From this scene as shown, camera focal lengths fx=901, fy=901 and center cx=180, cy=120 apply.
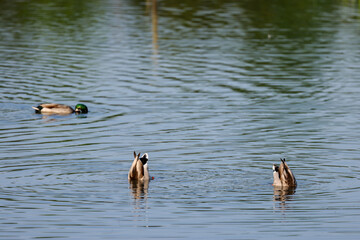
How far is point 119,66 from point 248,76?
211 inches

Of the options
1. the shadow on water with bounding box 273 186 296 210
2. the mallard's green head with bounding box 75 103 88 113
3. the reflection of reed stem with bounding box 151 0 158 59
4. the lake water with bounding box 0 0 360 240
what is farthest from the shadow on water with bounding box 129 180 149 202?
the reflection of reed stem with bounding box 151 0 158 59

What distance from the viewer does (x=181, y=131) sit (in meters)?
22.7

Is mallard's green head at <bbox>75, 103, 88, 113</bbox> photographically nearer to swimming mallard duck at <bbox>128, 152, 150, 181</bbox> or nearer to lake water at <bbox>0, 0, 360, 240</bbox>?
lake water at <bbox>0, 0, 360, 240</bbox>

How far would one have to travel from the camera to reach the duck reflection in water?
652 inches

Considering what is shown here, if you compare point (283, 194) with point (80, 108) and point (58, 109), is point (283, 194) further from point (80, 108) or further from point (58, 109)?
point (58, 109)

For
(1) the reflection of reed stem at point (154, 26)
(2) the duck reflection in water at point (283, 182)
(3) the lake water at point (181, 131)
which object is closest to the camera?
(3) the lake water at point (181, 131)

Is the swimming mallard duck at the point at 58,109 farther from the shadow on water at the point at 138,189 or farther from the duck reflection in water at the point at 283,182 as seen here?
the duck reflection in water at the point at 283,182

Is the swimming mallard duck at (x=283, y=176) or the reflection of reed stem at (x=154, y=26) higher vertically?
the swimming mallard duck at (x=283, y=176)

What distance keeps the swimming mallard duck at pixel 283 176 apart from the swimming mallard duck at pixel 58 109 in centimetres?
966

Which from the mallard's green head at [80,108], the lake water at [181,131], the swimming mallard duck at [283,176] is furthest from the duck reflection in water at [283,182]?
the mallard's green head at [80,108]

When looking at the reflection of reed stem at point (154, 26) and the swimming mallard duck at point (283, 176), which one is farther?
the reflection of reed stem at point (154, 26)

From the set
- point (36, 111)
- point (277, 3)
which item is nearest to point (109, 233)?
point (36, 111)

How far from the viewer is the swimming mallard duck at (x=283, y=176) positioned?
16609 mm

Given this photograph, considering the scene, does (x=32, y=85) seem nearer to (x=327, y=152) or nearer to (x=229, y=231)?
(x=327, y=152)
